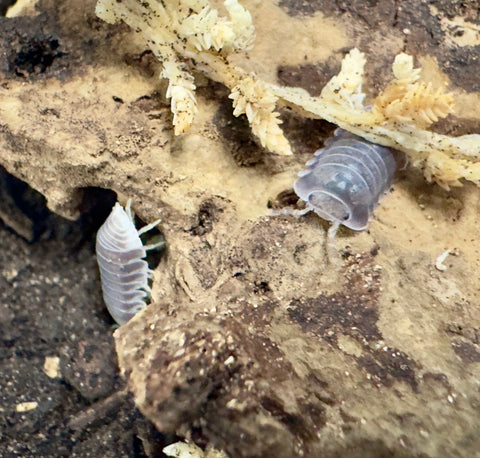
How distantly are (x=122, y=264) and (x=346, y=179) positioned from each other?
1429 millimetres

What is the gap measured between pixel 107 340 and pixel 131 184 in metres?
1.13

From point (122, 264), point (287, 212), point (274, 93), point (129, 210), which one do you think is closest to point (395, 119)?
point (274, 93)

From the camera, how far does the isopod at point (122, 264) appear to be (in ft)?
10.0

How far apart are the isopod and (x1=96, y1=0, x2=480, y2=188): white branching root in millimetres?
769

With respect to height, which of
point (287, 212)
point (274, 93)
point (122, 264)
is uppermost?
point (274, 93)

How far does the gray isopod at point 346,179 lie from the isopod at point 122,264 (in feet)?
3.23

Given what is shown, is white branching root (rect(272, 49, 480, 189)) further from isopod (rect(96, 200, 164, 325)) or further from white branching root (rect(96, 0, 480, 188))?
isopod (rect(96, 200, 164, 325))

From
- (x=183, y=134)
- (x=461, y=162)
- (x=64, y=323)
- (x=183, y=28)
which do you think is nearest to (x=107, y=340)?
(x=64, y=323)

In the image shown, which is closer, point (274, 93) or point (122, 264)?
point (274, 93)

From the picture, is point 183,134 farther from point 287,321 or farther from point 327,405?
point 327,405

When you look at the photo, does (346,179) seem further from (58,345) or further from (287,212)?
(58,345)

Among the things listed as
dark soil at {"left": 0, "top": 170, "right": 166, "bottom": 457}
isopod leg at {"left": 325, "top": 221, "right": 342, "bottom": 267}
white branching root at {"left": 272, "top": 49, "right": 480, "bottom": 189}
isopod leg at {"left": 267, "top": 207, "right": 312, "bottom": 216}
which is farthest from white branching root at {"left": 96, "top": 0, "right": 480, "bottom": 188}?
dark soil at {"left": 0, "top": 170, "right": 166, "bottom": 457}

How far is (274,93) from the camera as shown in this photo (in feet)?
8.96

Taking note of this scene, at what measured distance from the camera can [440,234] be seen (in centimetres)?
276
